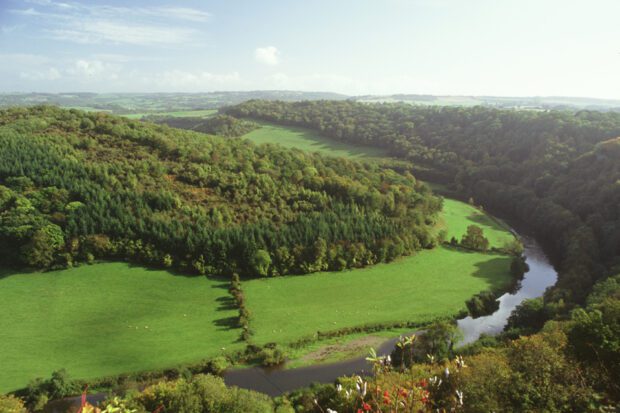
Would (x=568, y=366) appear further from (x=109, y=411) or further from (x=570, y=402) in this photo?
(x=109, y=411)

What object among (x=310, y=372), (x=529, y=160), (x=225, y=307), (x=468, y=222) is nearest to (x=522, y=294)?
(x=468, y=222)

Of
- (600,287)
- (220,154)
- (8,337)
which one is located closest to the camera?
(8,337)

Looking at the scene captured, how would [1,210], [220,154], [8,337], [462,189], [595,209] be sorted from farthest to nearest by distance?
[462,189] < [220,154] < [595,209] < [1,210] < [8,337]

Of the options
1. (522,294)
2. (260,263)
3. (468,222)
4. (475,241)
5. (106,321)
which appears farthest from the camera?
(468,222)

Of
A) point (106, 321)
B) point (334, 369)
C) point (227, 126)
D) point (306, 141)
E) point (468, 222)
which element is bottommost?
point (334, 369)

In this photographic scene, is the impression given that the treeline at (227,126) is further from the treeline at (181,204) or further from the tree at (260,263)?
the tree at (260,263)

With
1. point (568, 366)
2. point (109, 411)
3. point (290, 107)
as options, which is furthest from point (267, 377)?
point (290, 107)

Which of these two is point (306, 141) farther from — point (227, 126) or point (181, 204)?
point (181, 204)
